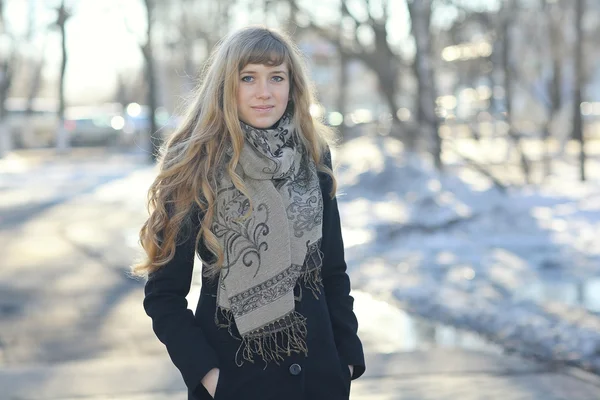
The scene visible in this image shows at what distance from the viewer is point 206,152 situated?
2.49 meters

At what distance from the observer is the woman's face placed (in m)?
2.52

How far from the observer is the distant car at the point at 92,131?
Result: 35.9m

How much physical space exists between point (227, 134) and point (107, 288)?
5.61 metres

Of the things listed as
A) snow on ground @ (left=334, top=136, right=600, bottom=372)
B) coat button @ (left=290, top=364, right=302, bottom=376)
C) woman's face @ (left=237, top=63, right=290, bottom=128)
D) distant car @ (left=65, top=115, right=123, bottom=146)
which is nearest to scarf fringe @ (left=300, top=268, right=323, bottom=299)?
coat button @ (left=290, top=364, right=302, bottom=376)

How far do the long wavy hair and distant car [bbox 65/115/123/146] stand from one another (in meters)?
34.1

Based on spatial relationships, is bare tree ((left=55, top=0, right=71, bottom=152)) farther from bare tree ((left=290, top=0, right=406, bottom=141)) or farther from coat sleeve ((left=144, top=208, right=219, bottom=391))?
coat sleeve ((left=144, top=208, right=219, bottom=391))

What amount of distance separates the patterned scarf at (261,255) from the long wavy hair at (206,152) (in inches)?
1.5

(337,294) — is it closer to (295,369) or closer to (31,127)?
(295,369)

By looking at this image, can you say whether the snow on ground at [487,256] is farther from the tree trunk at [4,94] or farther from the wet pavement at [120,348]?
the tree trunk at [4,94]

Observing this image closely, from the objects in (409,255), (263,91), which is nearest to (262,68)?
(263,91)

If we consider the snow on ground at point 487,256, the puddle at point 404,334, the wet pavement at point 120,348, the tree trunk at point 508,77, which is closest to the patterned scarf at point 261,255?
the snow on ground at point 487,256

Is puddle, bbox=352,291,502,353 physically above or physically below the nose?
below

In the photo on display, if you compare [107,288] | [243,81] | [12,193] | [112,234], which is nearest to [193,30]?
[12,193]

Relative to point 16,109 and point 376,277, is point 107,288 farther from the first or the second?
point 16,109
